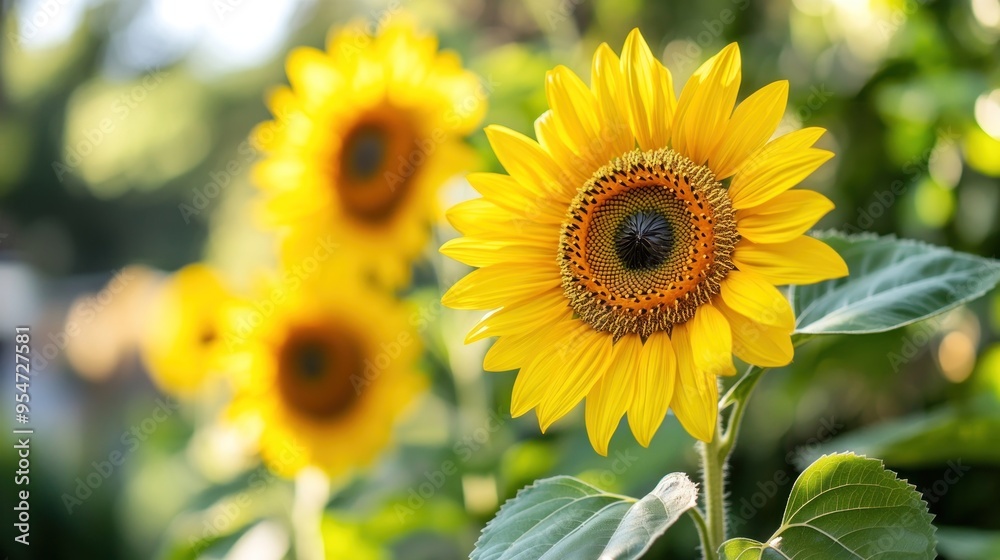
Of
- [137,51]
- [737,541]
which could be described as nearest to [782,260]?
[737,541]

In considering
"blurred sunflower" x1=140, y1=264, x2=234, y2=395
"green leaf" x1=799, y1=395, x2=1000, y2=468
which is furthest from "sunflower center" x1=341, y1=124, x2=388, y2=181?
"green leaf" x1=799, y1=395, x2=1000, y2=468

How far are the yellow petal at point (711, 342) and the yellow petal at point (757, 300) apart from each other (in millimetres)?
13

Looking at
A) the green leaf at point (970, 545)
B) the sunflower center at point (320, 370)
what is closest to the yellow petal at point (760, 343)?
the green leaf at point (970, 545)

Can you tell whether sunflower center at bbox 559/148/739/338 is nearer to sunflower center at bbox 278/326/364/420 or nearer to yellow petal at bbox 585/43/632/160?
yellow petal at bbox 585/43/632/160

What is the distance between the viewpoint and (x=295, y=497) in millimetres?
1404

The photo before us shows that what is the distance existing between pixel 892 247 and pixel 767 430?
0.76m

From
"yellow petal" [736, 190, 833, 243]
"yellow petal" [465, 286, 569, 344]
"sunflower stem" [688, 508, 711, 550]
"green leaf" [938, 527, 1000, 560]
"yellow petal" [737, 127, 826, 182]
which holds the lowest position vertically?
"green leaf" [938, 527, 1000, 560]

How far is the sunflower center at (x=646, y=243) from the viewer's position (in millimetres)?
576

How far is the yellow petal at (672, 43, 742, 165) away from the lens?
1.81 ft

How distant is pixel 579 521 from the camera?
537 mm

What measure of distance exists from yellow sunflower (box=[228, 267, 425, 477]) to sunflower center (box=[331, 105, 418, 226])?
126 millimetres

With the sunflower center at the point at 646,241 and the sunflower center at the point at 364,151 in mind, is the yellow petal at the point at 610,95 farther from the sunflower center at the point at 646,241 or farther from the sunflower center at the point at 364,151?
the sunflower center at the point at 364,151

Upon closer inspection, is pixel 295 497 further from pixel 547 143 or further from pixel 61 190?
pixel 61 190

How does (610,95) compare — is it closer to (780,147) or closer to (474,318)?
(780,147)
